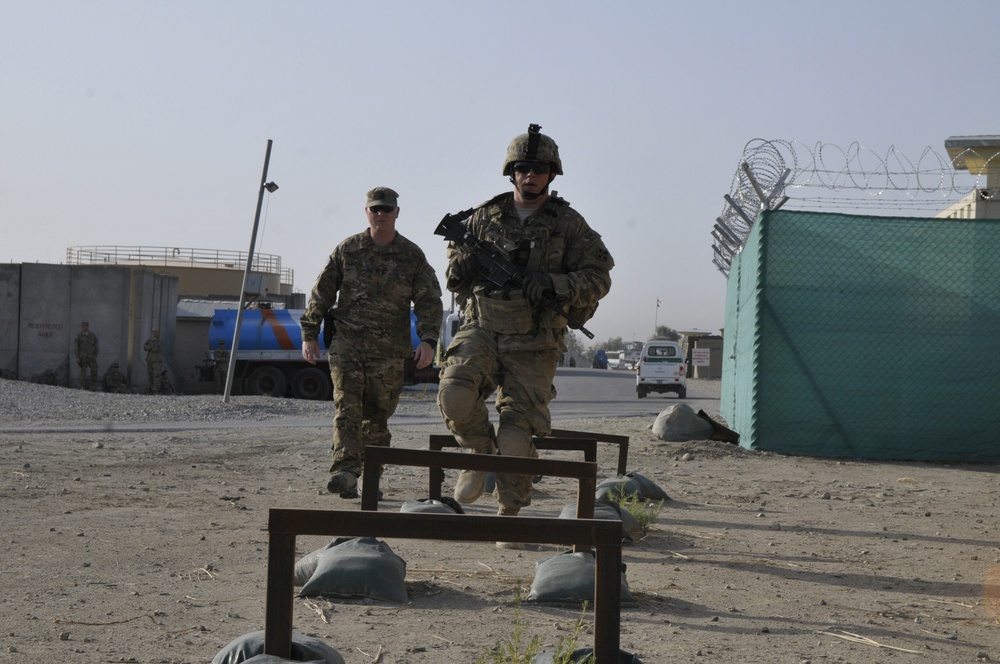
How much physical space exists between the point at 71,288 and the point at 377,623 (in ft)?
80.4

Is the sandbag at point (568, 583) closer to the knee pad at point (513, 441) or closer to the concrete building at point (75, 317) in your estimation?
the knee pad at point (513, 441)

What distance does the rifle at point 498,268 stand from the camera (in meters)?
5.38

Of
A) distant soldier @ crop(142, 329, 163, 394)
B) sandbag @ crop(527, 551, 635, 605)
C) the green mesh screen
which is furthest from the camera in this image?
distant soldier @ crop(142, 329, 163, 394)

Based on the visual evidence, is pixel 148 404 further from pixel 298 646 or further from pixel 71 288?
pixel 298 646

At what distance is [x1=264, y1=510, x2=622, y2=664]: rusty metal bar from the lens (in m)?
2.75

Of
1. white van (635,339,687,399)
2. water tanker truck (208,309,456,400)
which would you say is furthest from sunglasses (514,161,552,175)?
white van (635,339,687,399)

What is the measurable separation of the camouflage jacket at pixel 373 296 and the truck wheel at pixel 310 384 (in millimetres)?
18450

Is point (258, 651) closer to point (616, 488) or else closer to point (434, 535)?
point (434, 535)

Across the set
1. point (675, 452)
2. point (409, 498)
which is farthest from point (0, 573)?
point (675, 452)

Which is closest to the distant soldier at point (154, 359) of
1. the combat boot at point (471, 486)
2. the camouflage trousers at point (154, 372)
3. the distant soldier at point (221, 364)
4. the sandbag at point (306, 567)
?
the camouflage trousers at point (154, 372)

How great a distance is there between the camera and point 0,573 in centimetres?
437

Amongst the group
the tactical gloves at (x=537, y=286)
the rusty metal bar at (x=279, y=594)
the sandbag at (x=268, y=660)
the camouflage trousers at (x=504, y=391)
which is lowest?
the sandbag at (x=268, y=660)

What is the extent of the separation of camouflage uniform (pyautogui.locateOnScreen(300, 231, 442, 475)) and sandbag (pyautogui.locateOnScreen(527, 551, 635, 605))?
2.95m

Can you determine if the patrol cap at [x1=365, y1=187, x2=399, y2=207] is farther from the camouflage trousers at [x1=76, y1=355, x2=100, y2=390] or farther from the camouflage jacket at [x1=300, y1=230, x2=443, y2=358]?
the camouflage trousers at [x1=76, y1=355, x2=100, y2=390]
